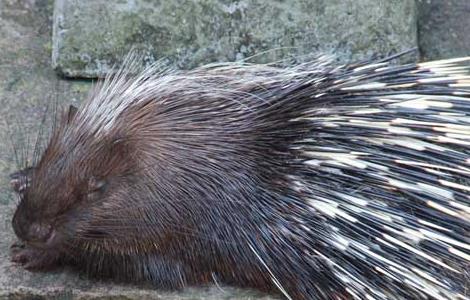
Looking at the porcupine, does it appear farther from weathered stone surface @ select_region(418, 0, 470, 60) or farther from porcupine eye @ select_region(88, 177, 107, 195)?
weathered stone surface @ select_region(418, 0, 470, 60)

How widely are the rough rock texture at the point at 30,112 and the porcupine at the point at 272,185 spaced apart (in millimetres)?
40

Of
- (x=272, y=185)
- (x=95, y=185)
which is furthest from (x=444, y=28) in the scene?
(x=95, y=185)

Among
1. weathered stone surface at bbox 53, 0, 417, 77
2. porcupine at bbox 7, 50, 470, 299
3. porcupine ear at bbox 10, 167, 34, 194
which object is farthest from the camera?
weathered stone surface at bbox 53, 0, 417, 77

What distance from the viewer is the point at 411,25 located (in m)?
3.17

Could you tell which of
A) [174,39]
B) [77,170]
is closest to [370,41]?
[174,39]

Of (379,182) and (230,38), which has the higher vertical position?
(230,38)

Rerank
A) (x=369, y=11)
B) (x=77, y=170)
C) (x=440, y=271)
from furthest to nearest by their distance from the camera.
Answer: (x=369, y=11)
(x=77, y=170)
(x=440, y=271)

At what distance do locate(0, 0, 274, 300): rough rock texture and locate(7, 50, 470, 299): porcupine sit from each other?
0.13ft

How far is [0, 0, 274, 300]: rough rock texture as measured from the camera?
2461 millimetres

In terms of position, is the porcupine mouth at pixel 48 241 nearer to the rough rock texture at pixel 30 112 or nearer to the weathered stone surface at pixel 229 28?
the rough rock texture at pixel 30 112

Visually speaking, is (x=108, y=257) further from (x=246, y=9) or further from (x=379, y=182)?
(x=246, y=9)

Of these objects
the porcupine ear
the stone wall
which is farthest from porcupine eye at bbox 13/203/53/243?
the stone wall

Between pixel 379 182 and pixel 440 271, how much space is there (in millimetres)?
243

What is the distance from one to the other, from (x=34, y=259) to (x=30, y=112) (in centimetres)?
79
